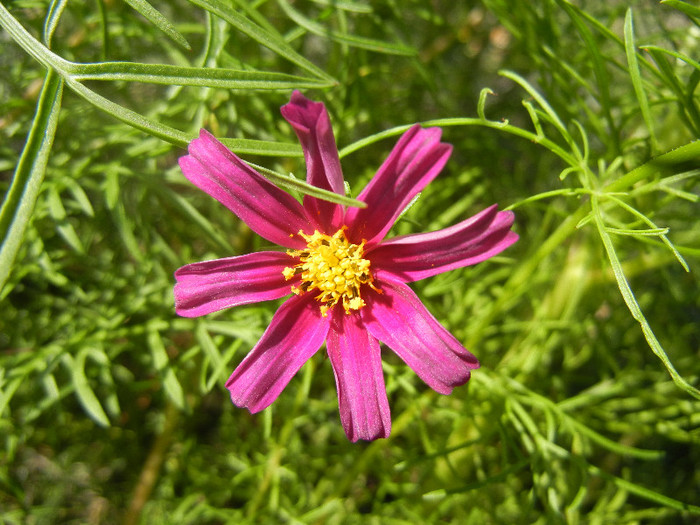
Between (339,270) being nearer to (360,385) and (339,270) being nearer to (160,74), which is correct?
(360,385)

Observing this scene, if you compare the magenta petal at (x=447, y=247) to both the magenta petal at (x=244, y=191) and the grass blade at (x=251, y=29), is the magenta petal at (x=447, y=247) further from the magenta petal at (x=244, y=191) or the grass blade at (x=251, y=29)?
the grass blade at (x=251, y=29)

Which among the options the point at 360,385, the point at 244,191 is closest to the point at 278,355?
the point at 360,385

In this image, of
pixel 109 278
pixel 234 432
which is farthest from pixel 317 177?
pixel 234 432

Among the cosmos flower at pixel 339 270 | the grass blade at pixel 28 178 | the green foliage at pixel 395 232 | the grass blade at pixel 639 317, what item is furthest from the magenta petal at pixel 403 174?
the grass blade at pixel 28 178

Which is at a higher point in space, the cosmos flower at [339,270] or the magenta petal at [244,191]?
the magenta petal at [244,191]

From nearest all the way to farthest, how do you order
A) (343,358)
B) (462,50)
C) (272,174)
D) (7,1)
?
(272,174), (343,358), (7,1), (462,50)

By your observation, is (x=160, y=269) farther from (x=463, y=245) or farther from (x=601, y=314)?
(x=601, y=314)
